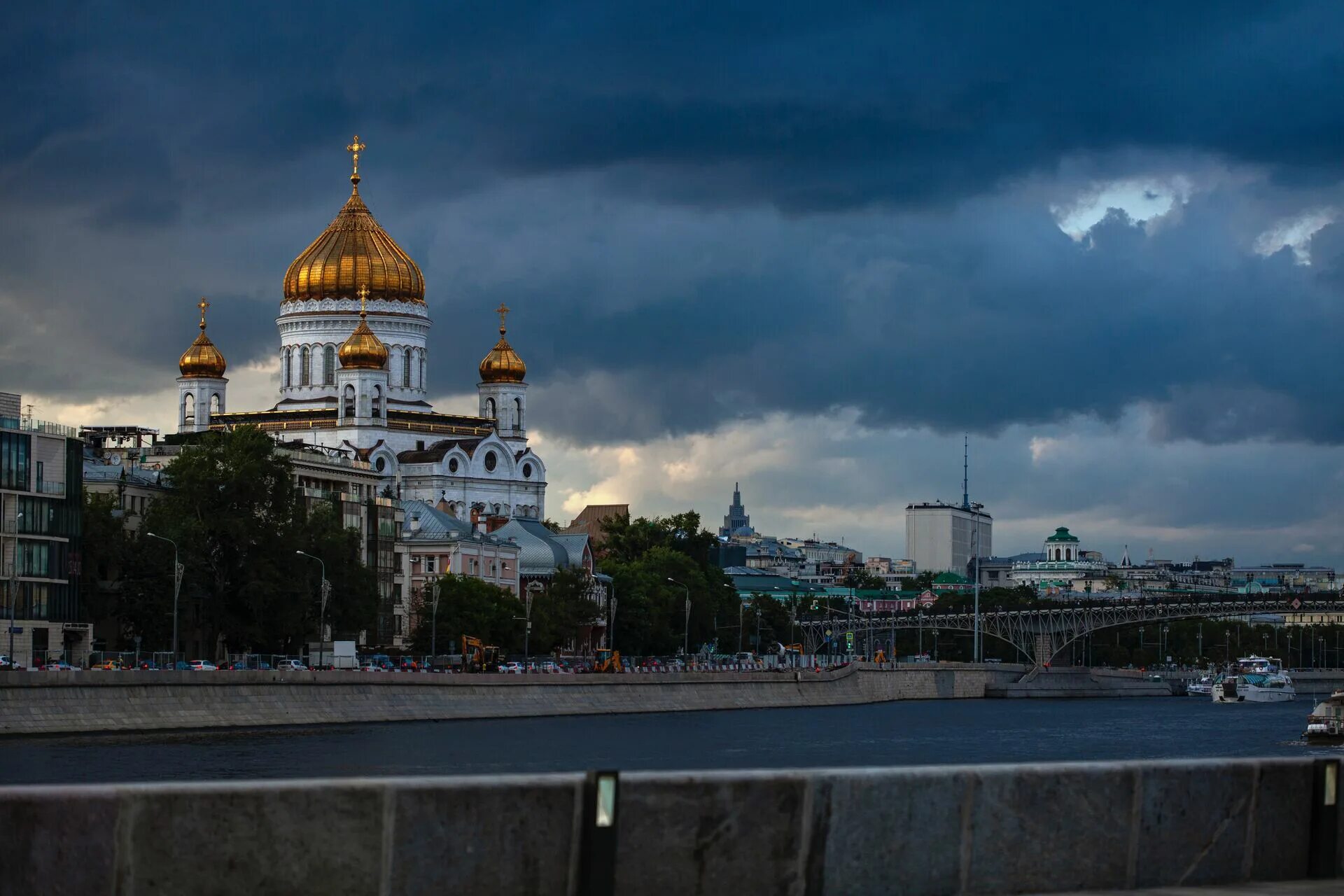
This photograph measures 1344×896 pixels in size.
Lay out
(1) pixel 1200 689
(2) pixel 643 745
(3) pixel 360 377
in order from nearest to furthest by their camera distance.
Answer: (2) pixel 643 745 < (3) pixel 360 377 < (1) pixel 1200 689

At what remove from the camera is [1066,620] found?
17738cm

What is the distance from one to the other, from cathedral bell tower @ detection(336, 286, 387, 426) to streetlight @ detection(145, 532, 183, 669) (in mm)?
55249

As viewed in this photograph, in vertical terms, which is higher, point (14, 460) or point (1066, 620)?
point (14, 460)

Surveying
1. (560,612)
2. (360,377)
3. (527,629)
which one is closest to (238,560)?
(527,629)

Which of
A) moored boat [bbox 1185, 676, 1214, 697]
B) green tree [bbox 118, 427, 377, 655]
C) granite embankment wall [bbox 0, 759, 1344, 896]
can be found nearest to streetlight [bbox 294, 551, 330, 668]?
green tree [bbox 118, 427, 377, 655]

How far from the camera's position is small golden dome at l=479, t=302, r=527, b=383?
15275 cm

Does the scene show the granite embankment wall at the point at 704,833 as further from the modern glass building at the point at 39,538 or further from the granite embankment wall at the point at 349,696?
the modern glass building at the point at 39,538

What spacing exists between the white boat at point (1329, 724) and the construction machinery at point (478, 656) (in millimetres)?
31184

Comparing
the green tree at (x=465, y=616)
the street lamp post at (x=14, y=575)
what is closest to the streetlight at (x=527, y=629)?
the green tree at (x=465, y=616)

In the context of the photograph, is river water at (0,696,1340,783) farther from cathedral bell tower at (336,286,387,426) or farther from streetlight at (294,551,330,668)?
cathedral bell tower at (336,286,387,426)

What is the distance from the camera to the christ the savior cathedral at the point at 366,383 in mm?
139500

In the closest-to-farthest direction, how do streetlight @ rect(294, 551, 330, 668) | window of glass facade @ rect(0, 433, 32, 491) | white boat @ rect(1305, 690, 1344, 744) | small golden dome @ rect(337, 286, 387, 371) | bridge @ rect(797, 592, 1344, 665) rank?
white boat @ rect(1305, 690, 1344, 744), window of glass facade @ rect(0, 433, 32, 491), streetlight @ rect(294, 551, 330, 668), small golden dome @ rect(337, 286, 387, 371), bridge @ rect(797, 592, 1344, 665)

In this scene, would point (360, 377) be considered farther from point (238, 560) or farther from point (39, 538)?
point (39, 538)

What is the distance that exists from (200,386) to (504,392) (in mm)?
20397
